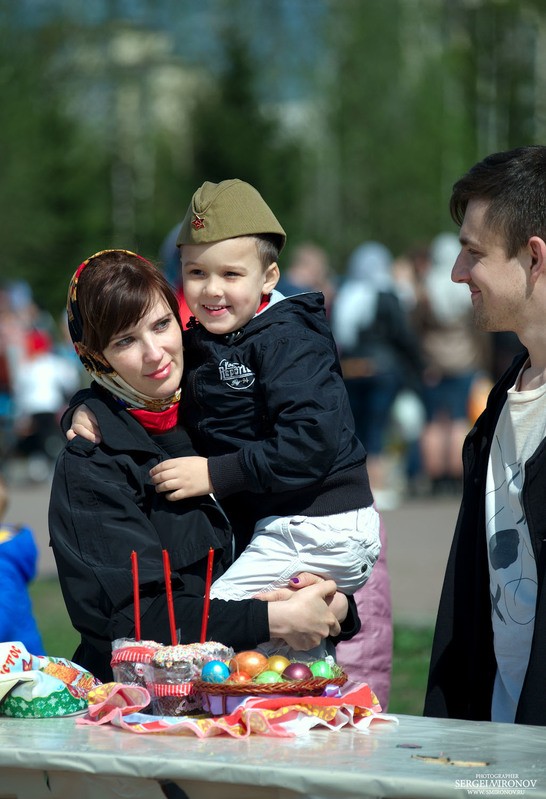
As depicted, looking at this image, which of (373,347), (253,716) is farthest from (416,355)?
(253,716)

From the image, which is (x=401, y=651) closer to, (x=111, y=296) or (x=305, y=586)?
(x=305, y=586)

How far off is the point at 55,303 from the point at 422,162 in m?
15.1

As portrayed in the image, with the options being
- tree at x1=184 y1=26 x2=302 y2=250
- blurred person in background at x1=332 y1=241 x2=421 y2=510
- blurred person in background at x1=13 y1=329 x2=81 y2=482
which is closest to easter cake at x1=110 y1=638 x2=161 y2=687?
blurred person in background at x1=332 y1=241 x2=421 y2=510

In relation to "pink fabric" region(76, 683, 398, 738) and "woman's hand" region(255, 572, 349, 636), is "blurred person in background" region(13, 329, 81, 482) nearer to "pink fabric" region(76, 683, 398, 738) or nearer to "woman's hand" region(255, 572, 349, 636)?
"woman's hand" region(255, 572, 349, 636)

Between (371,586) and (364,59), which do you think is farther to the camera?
(364,59)

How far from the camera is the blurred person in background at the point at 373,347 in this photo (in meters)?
11.4

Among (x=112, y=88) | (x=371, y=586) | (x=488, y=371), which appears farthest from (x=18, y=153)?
(x=371, y=586)

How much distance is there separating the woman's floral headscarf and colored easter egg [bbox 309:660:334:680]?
0.78m

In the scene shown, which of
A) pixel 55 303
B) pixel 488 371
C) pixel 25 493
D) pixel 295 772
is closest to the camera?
pixel 295 772

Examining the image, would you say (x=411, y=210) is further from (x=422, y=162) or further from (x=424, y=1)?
(x=424, y=1)

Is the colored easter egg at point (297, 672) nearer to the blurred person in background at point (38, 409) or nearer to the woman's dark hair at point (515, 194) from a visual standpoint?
the woman's dark hair at point (515, 194)

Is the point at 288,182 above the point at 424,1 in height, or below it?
below

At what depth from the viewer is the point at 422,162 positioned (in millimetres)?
43031

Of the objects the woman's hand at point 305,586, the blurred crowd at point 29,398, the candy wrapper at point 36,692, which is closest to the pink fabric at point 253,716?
the candy wrapper at point 36,692
